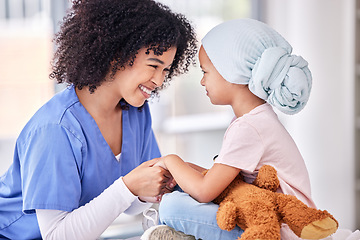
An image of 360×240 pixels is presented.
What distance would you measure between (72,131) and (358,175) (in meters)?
2.38

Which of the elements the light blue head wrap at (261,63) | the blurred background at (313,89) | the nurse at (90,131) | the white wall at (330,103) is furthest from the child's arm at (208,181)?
the white wall at (330,103)

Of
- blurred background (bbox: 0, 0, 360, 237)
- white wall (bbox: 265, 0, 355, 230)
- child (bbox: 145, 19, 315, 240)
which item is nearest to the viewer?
child (bbox: 145, 19, 315, 240)

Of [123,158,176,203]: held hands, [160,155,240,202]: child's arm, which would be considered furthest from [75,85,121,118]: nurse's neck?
[160,155,240,202]: child's arm

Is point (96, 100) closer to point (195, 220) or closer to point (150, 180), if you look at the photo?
point (150, 180)

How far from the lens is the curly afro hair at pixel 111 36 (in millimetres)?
1452

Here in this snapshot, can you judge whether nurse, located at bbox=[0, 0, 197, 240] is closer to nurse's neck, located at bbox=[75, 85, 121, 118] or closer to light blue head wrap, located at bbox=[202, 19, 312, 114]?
nurse's neck, located at bbox=[75, 85, 121, 118]

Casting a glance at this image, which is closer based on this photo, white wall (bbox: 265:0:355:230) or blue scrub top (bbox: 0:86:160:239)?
blue scrub top (bbox: 0:86:160:239)

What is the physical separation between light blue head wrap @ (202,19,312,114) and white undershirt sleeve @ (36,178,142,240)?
0.45 metres

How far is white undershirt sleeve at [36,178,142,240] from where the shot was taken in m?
1.36

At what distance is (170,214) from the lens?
1243 millimetres

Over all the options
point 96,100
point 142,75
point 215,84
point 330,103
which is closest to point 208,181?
point 215,84

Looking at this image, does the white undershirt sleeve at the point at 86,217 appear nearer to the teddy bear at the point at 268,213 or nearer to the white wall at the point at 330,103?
the teddy bear at the point at 268,213

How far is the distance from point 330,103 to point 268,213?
2.24 metres

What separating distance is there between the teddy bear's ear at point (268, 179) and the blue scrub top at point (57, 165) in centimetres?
53
